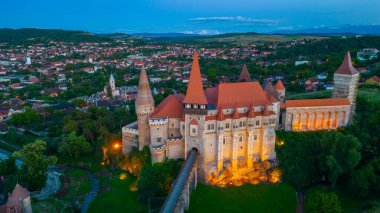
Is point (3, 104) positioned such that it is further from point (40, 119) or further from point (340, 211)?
point (340, 211)

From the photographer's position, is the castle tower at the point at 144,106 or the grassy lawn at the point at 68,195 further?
the castle tower at the point at 144,106

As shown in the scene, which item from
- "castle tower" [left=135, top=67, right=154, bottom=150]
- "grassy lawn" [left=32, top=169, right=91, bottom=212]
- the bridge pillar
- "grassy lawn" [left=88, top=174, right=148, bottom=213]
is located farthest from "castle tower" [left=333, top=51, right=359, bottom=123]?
"grassy lawn" [left=32, top=169, right=91, bottom=212]

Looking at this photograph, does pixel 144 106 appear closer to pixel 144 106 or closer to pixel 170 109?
pixel 144 106

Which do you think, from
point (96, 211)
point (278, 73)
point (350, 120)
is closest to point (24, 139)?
point (96, 211)

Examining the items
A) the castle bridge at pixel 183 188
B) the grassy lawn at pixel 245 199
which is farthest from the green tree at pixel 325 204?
the castle bridge at pixel 183 188

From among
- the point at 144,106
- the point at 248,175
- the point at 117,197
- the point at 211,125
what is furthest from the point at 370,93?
the point at 117,197

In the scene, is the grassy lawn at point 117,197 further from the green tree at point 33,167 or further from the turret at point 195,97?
the turret at point 195,97

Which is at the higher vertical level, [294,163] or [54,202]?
[294,163]
